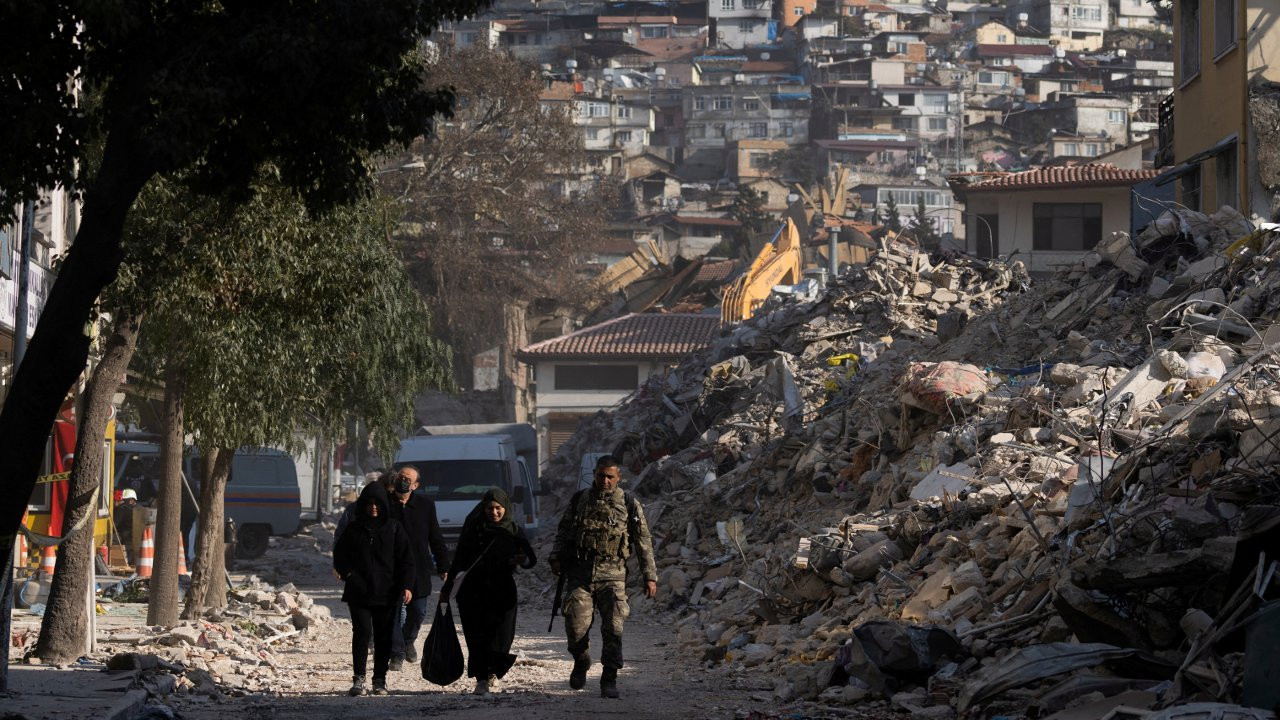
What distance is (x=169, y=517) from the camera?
17.6 metres

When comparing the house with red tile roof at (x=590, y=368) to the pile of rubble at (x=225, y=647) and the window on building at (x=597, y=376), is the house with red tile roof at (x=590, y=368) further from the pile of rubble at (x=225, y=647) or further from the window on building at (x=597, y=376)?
the pile of rubble at (x=225, y=647)

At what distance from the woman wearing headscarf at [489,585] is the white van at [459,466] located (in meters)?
15.7

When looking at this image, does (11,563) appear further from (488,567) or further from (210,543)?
(210,543)

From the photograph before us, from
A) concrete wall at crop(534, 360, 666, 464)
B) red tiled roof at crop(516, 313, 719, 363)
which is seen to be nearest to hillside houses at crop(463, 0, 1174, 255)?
red tiled roof at crop(516, 313, 719, 363)

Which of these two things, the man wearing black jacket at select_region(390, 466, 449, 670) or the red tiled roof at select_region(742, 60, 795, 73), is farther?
the red tiled roof at select_region(742, 60, 795, 73)

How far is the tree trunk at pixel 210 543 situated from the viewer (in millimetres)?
19234

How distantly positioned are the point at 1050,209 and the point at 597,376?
1732 centimetres

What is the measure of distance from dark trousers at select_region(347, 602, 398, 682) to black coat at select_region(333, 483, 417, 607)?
7cm

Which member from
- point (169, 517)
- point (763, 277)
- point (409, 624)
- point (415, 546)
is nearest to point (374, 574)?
point (415, 546)

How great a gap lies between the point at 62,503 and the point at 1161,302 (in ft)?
47.9

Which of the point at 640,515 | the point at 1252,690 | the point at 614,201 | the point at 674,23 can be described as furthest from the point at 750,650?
the point at 674,23

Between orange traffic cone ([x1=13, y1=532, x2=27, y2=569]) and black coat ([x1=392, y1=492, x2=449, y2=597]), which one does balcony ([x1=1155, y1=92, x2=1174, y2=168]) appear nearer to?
black coat ([x1=392, y1=492, x2=449, y2=597])

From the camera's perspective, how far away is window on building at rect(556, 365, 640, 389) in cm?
5831

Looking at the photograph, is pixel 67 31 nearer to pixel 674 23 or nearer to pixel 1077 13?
pixel 674 23
